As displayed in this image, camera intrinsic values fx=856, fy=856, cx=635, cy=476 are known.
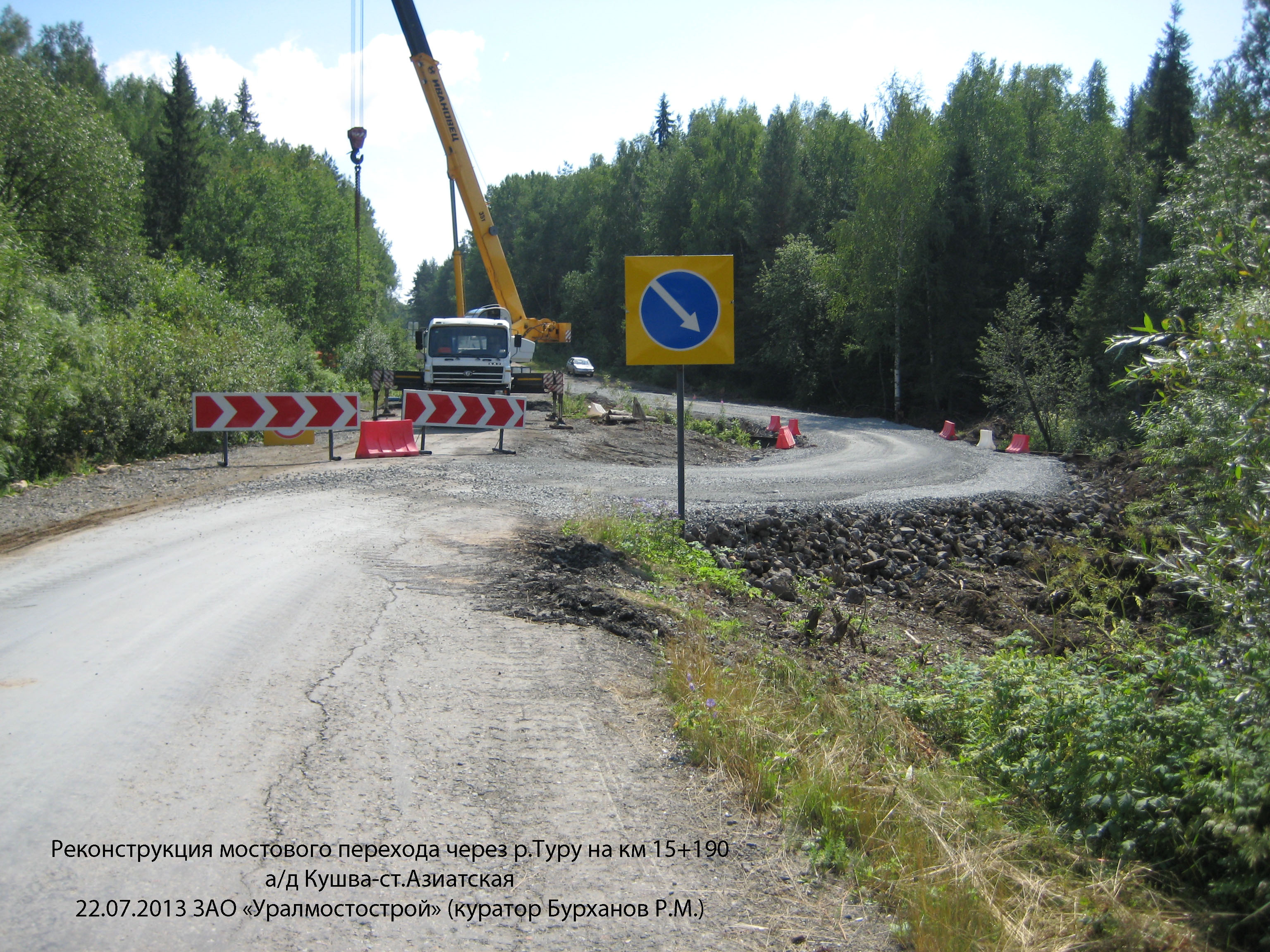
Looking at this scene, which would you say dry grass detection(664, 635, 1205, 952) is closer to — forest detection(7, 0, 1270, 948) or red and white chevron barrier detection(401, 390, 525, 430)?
forest detection(7, 0, 1270, 948)

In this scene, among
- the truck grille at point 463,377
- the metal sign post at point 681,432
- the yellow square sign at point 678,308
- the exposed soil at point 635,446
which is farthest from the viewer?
the truck grille at point 463,377

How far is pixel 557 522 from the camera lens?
1014 centimetres

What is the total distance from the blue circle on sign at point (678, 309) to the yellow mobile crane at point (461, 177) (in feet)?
56.6

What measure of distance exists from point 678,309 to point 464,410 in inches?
367

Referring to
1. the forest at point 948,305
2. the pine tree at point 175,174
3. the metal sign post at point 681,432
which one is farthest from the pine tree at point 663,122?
the metal sign post at point 681,432

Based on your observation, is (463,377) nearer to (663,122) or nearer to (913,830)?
(913,830)

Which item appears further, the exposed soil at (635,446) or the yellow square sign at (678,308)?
the exposed soil at (635,446)

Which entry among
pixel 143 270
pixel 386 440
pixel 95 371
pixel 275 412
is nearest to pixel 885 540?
pixel 386 440

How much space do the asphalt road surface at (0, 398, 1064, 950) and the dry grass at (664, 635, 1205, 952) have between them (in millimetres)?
217

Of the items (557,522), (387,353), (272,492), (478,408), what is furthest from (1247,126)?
(387,353)

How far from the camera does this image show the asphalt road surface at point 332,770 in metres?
2.94

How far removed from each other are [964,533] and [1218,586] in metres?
10.9

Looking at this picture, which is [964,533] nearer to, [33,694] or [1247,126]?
[33,694]

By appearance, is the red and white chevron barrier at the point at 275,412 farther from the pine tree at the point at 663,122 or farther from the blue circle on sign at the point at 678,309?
the pine tree at the point at 663,122
